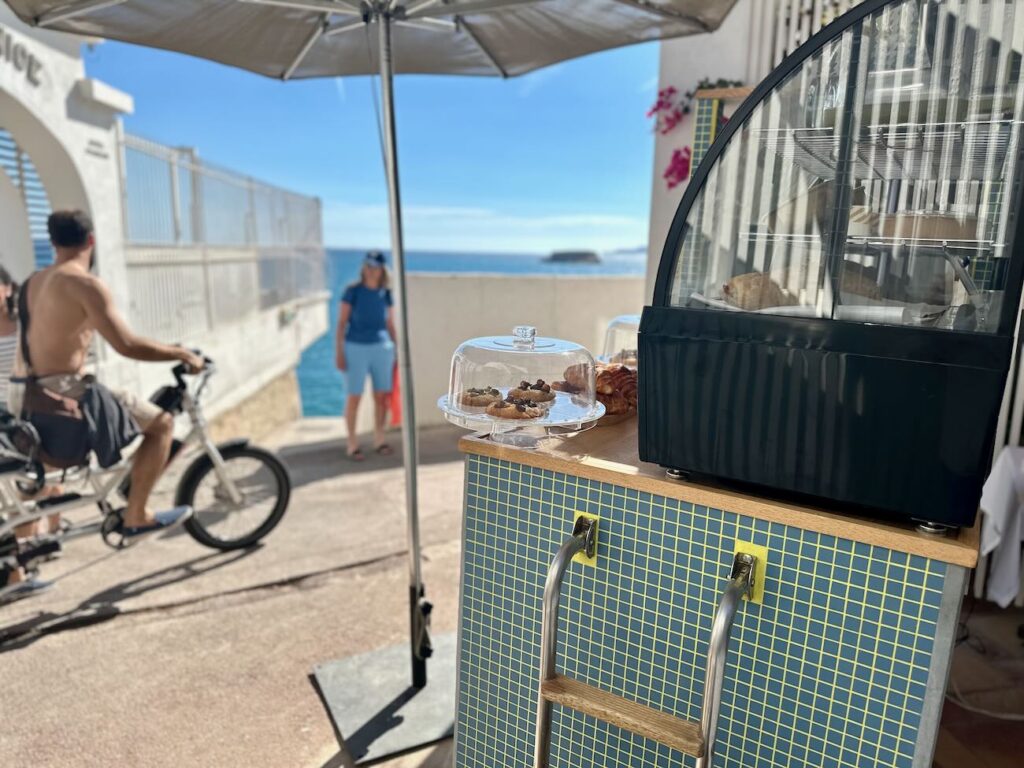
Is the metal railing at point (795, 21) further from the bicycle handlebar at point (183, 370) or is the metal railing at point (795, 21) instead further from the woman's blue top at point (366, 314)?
the bicycle handlebar at point (183, 370)

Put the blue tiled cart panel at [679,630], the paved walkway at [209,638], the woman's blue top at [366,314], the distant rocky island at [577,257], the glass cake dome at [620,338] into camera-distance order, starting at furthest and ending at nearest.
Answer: the distant rocky island at [577,257] < the woman's blue top at [366,314] < the glass cake dome at [620,338] < the paved walkway at [209,638] < the blue tiled cart panel at [679,630]

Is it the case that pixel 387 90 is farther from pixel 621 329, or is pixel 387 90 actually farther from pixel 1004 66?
pixel 1004 66

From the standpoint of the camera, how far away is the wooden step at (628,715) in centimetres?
119

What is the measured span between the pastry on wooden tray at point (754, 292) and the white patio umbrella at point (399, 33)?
1.29m

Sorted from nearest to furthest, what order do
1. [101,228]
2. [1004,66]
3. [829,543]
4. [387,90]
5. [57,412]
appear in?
[1004,66]
[829,543]
[387,90]
[57,412]
[101,228]

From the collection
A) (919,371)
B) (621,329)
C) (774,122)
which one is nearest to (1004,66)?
(774,122)

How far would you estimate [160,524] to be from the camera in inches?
129

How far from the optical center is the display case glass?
113 cm

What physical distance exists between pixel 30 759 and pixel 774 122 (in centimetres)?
267

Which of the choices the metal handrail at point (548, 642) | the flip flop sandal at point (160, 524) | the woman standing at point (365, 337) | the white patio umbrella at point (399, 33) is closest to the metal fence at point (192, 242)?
the woman standing at point (365, 337)

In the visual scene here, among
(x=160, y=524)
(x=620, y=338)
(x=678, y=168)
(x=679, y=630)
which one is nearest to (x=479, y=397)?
(x=679, y=630)

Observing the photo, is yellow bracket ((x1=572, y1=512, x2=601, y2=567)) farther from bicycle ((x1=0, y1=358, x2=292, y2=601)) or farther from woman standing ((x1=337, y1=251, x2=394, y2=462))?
woman standing ((x1=337, y1=251, x2=394, y2=462))

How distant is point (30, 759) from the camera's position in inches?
84.0

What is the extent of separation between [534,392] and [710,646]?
2.44 ft
